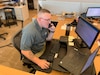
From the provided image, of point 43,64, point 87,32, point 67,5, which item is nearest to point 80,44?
point 87,32

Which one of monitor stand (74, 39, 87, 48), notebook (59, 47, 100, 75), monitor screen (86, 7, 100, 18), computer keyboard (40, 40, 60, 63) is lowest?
computer keyboard (40, 40, 60, 63)

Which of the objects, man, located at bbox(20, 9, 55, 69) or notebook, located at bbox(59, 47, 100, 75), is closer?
notebook, located at bbox(59, 47, 100, 75)

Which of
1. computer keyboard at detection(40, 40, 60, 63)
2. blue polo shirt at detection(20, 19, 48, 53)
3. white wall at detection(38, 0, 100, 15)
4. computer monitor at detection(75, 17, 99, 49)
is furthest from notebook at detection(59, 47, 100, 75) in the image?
white wall at detection(38, 0, 100, 15)

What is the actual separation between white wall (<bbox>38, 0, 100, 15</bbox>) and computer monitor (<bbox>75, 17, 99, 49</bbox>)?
1516 mm

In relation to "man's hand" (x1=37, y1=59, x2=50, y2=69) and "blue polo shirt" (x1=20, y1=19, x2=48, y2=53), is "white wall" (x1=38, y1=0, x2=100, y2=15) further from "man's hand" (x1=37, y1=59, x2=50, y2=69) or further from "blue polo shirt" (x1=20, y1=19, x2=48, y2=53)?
"man's hand" (x1=37, y1=59, x2=50, y2=69)

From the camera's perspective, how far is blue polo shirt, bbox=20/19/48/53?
59.4 inches

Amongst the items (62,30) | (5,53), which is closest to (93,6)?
(62,30)

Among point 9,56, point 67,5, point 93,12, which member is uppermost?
point 67,5

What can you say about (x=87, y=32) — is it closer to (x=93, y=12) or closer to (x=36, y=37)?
(x=36, y=37)

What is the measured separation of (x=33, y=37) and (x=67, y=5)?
6.01ft

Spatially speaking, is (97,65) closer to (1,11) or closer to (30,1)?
(1,11)

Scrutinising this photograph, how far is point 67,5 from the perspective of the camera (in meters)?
3.08

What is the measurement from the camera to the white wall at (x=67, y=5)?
298 centimetres

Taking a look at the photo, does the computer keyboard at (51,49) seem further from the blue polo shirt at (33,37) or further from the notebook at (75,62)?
the notebook at (75,62)
